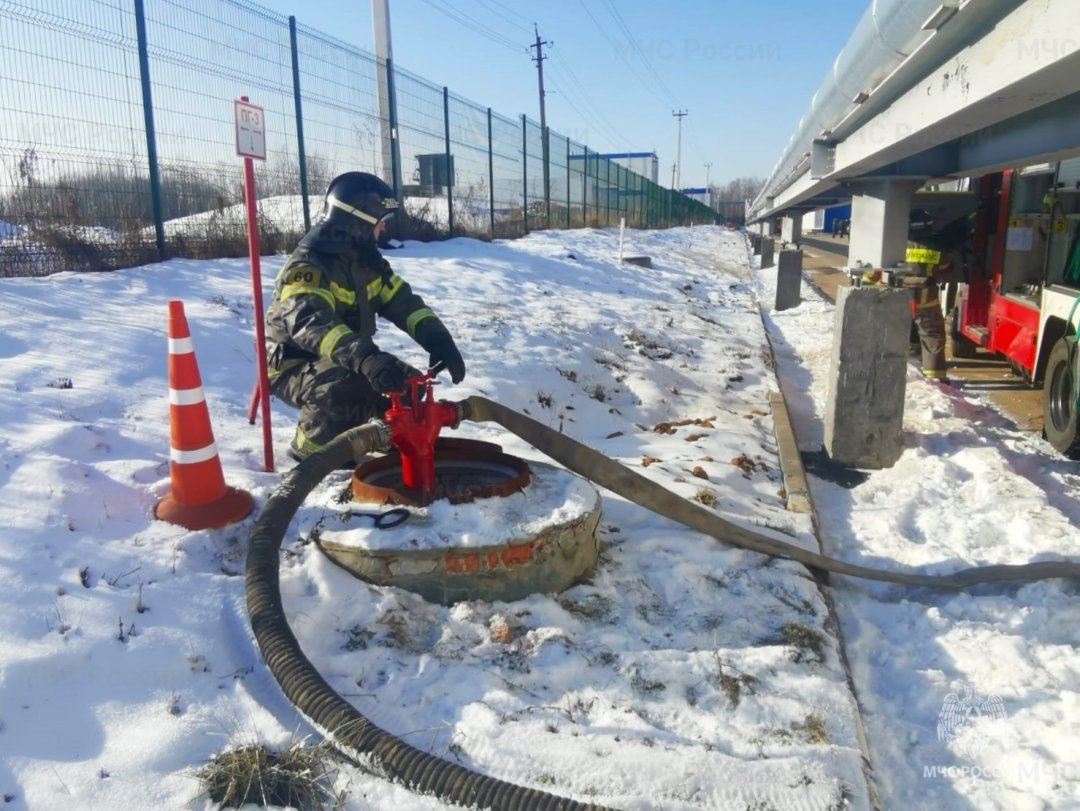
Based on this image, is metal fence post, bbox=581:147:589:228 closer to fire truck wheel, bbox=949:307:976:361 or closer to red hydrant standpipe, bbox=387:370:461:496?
fire truck wheel, bbox=949:307:976:361

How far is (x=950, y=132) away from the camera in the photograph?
14.2 ft

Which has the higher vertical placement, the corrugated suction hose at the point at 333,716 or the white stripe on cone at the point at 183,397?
the white stripe on cone at the point at 183,397

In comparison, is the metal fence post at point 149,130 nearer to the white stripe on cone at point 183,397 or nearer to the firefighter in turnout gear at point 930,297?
the white stripe on cone at point 183,397

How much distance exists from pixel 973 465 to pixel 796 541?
1790mm

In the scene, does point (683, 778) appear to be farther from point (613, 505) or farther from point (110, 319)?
point (110, 319)

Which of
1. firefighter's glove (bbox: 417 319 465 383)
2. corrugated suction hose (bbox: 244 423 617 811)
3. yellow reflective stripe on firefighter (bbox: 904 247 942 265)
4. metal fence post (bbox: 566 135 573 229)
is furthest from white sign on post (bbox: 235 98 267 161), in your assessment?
metal fence post (bbox: 566 135 573 229)

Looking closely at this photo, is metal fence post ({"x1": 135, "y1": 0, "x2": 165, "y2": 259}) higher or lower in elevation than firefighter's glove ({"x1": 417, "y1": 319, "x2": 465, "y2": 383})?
higher

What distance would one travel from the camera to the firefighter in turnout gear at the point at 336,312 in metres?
3.89

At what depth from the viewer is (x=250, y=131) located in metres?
3.88

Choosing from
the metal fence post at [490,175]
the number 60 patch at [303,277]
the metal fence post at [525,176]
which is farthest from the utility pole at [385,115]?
the number 60 patch at [303,277]

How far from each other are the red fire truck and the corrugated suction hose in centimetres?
507

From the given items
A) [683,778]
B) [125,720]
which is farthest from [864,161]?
[125,720]

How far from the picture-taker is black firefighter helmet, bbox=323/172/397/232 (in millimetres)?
4121

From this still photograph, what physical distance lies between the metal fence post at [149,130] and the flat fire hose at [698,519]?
6.07 metres
